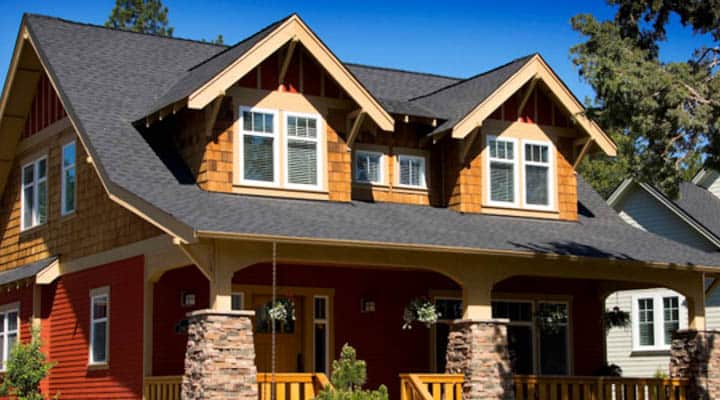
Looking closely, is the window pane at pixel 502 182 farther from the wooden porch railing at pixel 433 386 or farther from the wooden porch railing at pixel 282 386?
the wooden porch railing at pixel 282 386

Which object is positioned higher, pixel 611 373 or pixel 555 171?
pixel 555 171

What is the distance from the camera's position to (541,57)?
2286 cm

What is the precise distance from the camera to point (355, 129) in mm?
21156

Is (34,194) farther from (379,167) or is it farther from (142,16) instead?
(142,16)

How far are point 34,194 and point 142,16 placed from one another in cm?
2664

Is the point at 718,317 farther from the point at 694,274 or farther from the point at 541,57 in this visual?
the point at 541,57

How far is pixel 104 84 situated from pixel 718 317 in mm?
18155

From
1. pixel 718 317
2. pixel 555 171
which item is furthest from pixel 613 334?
pixel 555 171

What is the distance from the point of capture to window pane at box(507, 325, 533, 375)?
24062mm

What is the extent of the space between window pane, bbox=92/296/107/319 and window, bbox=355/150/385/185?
17.2 ft

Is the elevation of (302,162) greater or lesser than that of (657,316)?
greater

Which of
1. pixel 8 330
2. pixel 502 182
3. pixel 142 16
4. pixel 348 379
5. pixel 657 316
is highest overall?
pixel 142 16

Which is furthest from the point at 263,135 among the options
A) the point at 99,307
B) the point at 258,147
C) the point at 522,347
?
the point at 522,347

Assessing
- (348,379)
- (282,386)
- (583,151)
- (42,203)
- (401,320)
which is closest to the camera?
(348,379)
